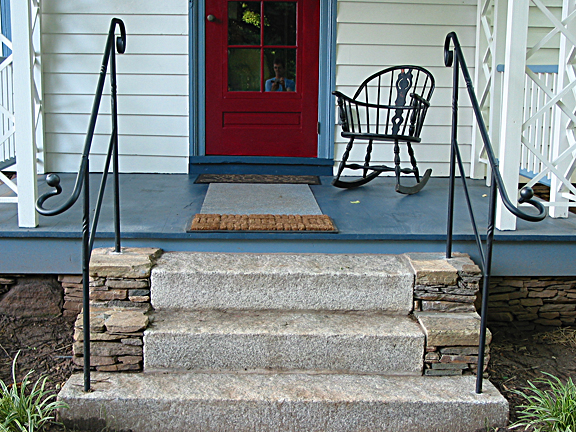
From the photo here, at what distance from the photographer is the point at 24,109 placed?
2.80m

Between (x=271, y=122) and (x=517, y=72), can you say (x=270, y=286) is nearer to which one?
(x=517, y=72)

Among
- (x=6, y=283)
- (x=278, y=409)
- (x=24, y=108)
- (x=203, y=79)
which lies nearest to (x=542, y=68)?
(x=203, y=79)

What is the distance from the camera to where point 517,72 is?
2.88 meters

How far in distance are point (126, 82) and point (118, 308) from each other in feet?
8.54

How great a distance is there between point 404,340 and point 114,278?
48.2 inches

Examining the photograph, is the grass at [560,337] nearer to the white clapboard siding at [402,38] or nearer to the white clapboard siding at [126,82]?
the white clapboard siding at [402,38]

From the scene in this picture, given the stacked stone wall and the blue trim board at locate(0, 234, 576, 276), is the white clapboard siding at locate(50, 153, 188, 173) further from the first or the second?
the stacked stone wall

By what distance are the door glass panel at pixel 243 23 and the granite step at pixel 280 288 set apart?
2.60 metres

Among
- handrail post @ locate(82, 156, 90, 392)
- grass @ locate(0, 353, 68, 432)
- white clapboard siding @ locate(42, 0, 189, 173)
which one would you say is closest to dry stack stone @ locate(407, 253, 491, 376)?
handrail post @ locate(82, 156, 90, 392)

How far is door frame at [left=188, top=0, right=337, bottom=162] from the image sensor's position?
4.61m

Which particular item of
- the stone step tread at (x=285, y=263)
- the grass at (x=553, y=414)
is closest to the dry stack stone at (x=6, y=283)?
the stone step tread at (x=285, y=263)

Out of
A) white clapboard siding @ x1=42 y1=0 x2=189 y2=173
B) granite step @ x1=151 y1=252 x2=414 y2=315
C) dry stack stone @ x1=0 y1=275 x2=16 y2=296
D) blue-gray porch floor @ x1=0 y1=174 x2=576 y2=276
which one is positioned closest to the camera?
A: granite step @ x1=151 y1=252 x2=414 y2=315

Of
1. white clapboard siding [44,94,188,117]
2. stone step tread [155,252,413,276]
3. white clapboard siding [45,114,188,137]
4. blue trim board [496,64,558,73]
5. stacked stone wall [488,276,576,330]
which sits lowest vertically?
stacked stone wall [488,276,576,330]

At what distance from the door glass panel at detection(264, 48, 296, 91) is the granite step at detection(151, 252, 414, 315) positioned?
8.18ft
